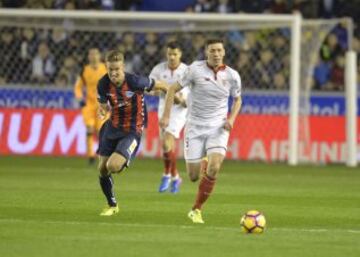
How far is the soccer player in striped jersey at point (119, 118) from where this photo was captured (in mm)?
13453

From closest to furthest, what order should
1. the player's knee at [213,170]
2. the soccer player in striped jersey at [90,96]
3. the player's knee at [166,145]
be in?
the player's knee at [213,170]
the player's knee at [166,145]
the soccer player in striped jersey at [90,96]

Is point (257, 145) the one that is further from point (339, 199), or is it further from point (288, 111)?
point (339, 199)

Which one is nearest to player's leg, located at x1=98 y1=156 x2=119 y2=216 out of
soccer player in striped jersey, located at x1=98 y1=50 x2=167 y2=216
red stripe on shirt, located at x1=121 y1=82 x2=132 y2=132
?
soccer player in striped jersey, located at x1=98 y1=50 x2=167 y2=216

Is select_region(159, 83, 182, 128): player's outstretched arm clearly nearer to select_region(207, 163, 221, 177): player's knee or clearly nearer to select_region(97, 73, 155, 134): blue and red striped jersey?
select_region(97, 73, 155, 134): blue and red striped jersey

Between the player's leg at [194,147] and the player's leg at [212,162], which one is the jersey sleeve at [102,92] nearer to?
the player's leg at [194,147]

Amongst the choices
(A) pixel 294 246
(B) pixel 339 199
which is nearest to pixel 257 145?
(B) pixel 339 199

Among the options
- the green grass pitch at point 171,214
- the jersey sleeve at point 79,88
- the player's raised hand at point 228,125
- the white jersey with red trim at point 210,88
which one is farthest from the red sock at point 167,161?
the jersey sleeve at point 79,88

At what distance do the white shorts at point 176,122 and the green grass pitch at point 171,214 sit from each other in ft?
2.96

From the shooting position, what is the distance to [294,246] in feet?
34.6

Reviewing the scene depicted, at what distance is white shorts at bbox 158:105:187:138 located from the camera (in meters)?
17.6

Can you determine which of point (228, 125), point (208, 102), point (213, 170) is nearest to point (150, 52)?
point (208, 102)

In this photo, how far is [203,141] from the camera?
1352 centimetres

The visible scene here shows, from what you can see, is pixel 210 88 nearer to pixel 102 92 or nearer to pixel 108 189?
pixel 102 92

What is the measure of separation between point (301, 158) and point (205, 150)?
1076cm
